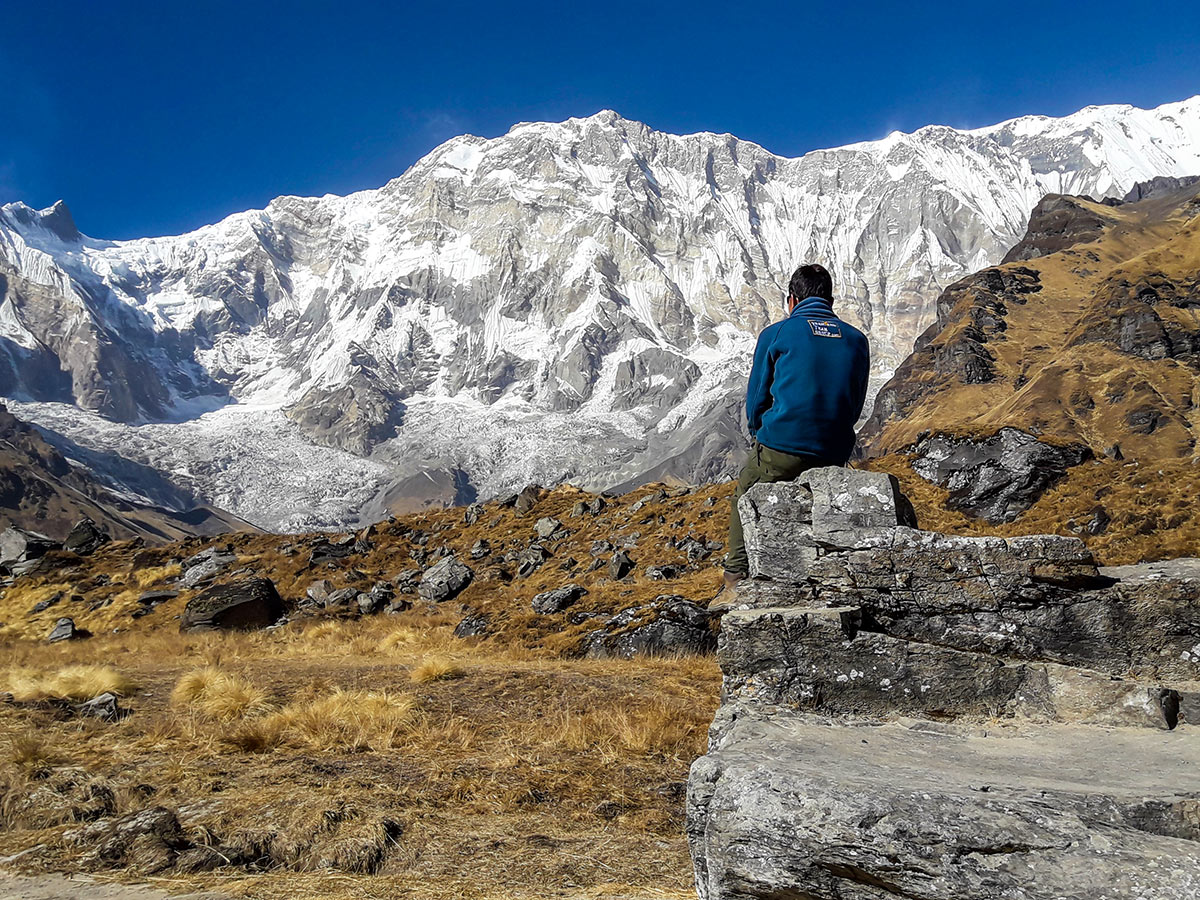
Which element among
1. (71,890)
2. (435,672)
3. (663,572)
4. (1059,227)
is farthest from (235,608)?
(1059,227)

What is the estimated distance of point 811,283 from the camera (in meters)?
5.94

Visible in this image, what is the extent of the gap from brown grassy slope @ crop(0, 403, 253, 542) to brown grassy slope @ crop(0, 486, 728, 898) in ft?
476

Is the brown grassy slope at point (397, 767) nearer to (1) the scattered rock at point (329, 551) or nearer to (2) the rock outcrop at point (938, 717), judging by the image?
(2) the rock outcrop at point (938, 717)

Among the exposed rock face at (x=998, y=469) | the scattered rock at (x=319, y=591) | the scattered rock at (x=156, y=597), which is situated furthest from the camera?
the scattered rock at (x=156, y=597)

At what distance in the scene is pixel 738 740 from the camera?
12.5 feet

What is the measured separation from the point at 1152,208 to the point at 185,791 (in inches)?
8358

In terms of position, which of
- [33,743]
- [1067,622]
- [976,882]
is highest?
[1067,622]

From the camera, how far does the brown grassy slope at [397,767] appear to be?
4895mm

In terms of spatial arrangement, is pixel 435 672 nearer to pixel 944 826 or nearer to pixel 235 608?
pixel 944 826

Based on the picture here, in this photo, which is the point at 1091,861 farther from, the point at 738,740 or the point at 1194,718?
the point at 1194,718

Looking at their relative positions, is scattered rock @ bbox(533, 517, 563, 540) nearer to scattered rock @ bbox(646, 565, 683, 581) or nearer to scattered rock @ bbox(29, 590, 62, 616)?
scattered rock @ bbox(646, 565, 683, 581)

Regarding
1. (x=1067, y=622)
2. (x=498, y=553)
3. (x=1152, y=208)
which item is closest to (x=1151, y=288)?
(x=1152, y=208)

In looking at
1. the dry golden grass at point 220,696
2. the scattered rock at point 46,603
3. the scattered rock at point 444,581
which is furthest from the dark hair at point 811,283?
the scattered rock at point 46,603

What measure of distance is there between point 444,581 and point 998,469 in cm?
1653
